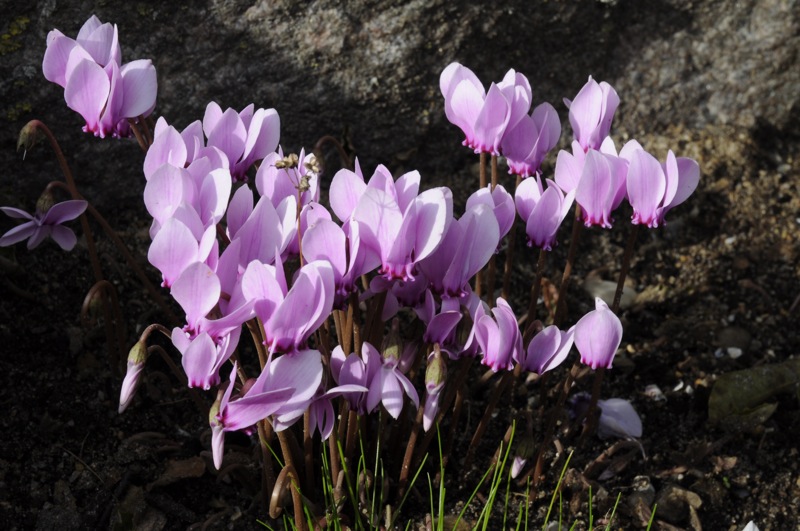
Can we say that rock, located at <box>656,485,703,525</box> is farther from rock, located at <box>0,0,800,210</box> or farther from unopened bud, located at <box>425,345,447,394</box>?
rock, located at <box>0,0,800,210</box>

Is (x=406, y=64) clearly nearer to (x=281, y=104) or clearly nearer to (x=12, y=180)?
(x=281, y=104)

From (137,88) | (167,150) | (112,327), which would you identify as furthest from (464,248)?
(112,327)

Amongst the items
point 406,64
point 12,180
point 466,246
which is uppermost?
point 466,246

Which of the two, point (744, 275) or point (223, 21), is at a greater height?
point (223, 21)

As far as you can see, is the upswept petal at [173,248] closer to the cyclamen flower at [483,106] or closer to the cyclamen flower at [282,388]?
the cyclamen flower at [282,388]

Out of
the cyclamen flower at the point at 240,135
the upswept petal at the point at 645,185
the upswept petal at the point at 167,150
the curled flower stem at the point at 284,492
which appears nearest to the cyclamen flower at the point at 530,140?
the upswept petal at the point at 645,185

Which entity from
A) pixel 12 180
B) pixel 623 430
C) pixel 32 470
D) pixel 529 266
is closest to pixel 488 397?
pixel 623 430
